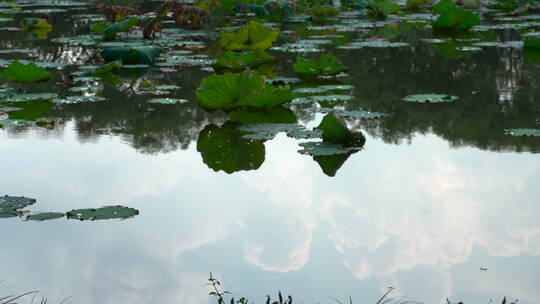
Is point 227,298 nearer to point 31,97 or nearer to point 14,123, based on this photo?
point 14,123

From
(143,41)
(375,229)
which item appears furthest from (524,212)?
(143,41)

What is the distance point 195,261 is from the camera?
88.0 inches

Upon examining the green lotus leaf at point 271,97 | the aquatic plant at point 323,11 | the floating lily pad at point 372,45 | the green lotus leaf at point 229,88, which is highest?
the green lotus leaf at point 229,88

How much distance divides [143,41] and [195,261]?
582cm

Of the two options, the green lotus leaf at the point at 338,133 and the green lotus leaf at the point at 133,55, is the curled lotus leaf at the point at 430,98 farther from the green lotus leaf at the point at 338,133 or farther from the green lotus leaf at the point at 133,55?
the green lotus leaf at the point at 133,55

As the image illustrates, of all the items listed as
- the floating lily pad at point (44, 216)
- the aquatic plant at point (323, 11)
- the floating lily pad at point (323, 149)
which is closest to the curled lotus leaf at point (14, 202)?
the floating lily pad at point (44, 216)

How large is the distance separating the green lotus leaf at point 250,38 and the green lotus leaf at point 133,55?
74 centimetres

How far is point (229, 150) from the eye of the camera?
355cm

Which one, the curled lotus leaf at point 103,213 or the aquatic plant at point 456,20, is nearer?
the curled lotus leaf at point 103,213

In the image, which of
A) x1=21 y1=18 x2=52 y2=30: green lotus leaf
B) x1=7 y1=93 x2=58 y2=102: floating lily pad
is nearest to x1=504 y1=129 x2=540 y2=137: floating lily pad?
x1=7 y1=93 x2=58 y2=102: floating lily pad

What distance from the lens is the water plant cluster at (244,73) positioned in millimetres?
3758

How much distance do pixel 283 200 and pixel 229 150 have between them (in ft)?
2.76

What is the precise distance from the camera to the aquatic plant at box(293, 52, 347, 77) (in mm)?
5199

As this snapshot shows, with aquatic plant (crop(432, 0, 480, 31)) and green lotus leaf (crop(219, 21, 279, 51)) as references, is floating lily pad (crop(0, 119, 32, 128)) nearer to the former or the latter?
green lotus leaf (crop(219, 21, 279, 51))
